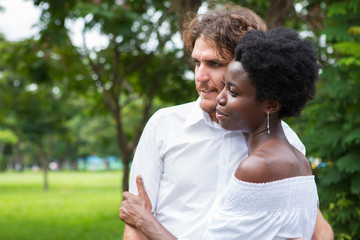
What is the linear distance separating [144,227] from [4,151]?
58.0 metres

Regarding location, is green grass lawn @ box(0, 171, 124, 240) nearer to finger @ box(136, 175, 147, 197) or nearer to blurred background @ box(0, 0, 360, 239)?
blurred background @ box(0, 0, 360, 239)

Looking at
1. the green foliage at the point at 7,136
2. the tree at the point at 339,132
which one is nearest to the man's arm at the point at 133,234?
the tree at the point at 339,132

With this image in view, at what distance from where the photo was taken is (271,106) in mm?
2021

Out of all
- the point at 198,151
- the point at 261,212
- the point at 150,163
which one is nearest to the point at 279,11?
the point at 198,151

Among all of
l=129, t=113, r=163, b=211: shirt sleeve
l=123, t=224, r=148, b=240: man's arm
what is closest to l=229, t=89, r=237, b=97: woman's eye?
l=129, t=113, r=163, b=211: shirt sleeve

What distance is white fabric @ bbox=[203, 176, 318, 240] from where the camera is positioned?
191 centimetres

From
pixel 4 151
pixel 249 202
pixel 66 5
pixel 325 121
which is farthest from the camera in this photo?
pixel 4 151

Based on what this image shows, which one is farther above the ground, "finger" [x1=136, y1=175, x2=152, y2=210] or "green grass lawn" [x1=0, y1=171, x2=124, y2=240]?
"finger" [x1=136, y1=175, x2=152, y2=210]

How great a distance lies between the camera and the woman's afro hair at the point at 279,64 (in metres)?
1.92

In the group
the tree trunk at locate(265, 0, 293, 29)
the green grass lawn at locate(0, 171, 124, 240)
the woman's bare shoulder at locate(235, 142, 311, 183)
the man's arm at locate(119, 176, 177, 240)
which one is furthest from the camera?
the green grass lawn at locate(0, 171, 124, 240)

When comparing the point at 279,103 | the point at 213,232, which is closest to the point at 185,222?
the point at 213,232

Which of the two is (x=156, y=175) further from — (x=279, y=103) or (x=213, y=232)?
(x=279, y=103)

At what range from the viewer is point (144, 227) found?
7.27 ft

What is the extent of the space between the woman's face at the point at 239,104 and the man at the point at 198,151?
0.95ft
